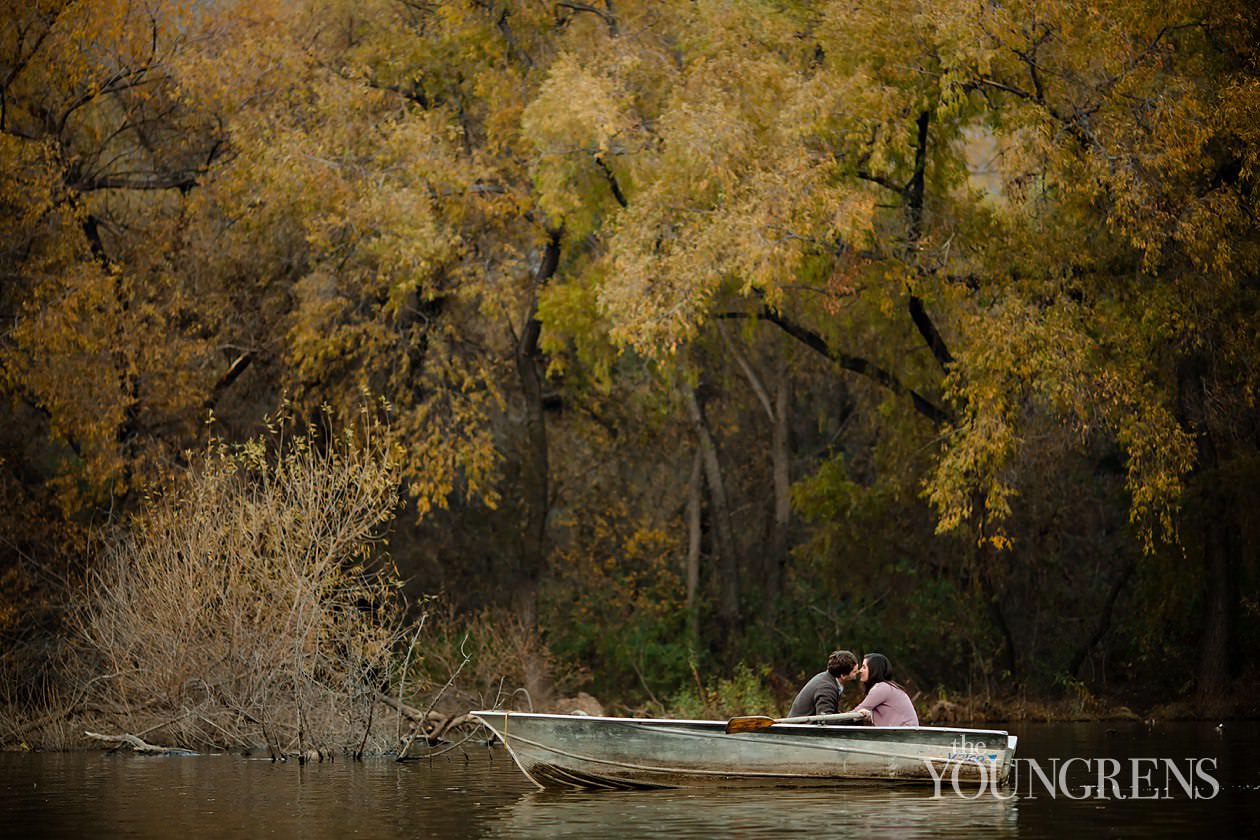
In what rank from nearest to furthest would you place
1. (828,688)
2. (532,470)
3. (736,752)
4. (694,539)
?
(736,752) < (828,688) < (532,470) < (694,539)

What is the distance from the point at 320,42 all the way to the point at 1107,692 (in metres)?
18.5

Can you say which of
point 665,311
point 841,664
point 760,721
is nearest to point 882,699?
point 841,664

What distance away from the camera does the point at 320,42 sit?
102ft

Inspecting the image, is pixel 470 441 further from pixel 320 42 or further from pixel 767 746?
pixel 767 746

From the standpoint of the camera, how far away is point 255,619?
2094 cm

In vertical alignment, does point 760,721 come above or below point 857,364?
below

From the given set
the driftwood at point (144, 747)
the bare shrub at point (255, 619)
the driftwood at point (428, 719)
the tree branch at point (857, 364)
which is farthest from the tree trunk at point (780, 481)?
the driftwood at point (144, 747)

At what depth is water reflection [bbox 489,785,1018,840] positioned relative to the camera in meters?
12.6

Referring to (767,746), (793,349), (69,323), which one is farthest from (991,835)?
(793,349)

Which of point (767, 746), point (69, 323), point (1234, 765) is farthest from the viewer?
point (69, 323)

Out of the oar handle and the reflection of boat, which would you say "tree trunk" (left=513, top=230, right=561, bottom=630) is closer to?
the reflection of boat

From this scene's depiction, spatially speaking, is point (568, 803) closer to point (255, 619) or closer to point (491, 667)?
point (255, 619)

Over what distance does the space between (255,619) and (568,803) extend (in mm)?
7038

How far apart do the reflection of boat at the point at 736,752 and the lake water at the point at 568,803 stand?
0.17m
